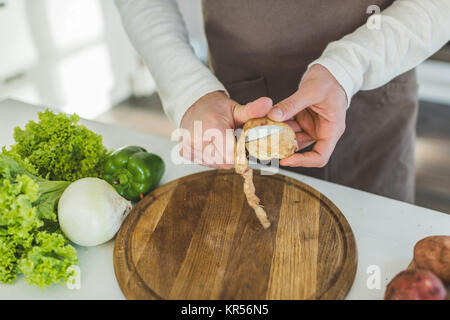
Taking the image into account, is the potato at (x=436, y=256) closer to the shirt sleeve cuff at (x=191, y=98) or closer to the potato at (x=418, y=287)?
the potato at (x=418, y=287)

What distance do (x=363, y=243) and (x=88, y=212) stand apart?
2.01ft

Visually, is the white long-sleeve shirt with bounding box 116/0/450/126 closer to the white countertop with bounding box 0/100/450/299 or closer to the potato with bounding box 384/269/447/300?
the white countertop with bounding box 0/100/450/299

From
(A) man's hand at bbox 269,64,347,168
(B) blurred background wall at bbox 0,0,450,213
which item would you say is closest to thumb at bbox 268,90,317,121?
(A) man's hand at bbox 269,64,347,168

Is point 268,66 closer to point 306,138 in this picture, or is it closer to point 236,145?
point 306,138

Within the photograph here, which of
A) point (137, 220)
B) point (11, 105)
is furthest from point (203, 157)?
point (11, 105)

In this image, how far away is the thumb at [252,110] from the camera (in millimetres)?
828

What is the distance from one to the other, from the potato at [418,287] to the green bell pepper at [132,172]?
62 cm

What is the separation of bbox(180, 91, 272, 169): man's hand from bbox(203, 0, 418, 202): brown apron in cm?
25

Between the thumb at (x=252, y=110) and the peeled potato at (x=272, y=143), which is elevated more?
the thumb at (x=252, y=110)

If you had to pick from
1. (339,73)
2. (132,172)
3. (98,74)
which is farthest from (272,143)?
(98,74)

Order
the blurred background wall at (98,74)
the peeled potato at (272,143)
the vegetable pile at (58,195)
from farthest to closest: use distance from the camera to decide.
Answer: the blurred background wall at (98,74) → the peeled potato at (272,143) → the vegetable pile at (58,195)

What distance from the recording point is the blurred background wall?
7.80 feet

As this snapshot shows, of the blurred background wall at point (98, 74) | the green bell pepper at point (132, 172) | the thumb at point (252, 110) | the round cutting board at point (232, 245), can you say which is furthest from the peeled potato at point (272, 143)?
the blurred background wall at point (98, 74)
